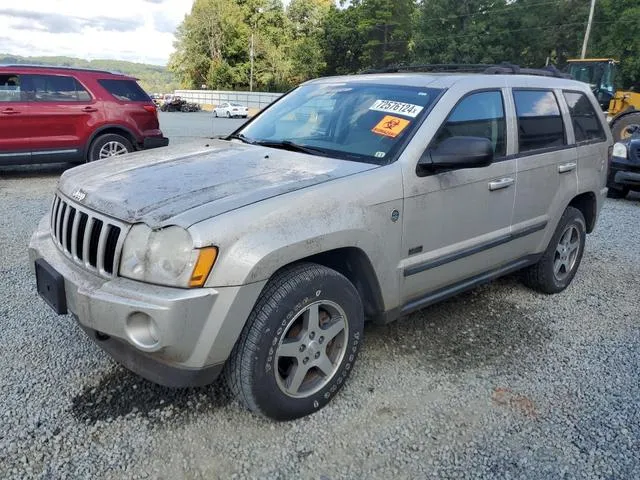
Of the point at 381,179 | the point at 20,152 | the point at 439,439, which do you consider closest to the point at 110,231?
the point at 381,179

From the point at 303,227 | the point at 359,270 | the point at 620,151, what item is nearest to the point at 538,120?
the point at 359,270

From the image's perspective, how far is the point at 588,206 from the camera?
4.70 metres

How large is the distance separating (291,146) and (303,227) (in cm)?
106

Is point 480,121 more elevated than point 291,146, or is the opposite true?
point 480,121

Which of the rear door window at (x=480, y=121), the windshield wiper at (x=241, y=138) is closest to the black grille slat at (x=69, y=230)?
the windshield wiper at (x=241, y=138)

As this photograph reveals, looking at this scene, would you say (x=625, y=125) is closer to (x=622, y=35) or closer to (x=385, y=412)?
(x=385, y=412)

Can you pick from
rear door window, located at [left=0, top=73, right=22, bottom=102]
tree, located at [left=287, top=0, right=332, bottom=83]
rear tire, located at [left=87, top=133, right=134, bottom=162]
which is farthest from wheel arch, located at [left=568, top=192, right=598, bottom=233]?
tree, located at [left=287, top=0, right=332, bottom=83]

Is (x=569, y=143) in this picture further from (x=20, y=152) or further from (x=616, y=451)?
(x=20, y=152)

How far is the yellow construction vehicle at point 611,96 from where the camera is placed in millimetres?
12156

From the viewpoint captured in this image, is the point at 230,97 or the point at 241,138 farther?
the point at 230,97

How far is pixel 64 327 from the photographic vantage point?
139 inches

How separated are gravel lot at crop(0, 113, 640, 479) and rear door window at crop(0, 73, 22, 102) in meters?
5.38

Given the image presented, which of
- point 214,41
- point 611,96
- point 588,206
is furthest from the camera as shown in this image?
point 214,41

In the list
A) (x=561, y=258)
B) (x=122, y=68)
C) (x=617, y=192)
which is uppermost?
(x=122, y=68)
